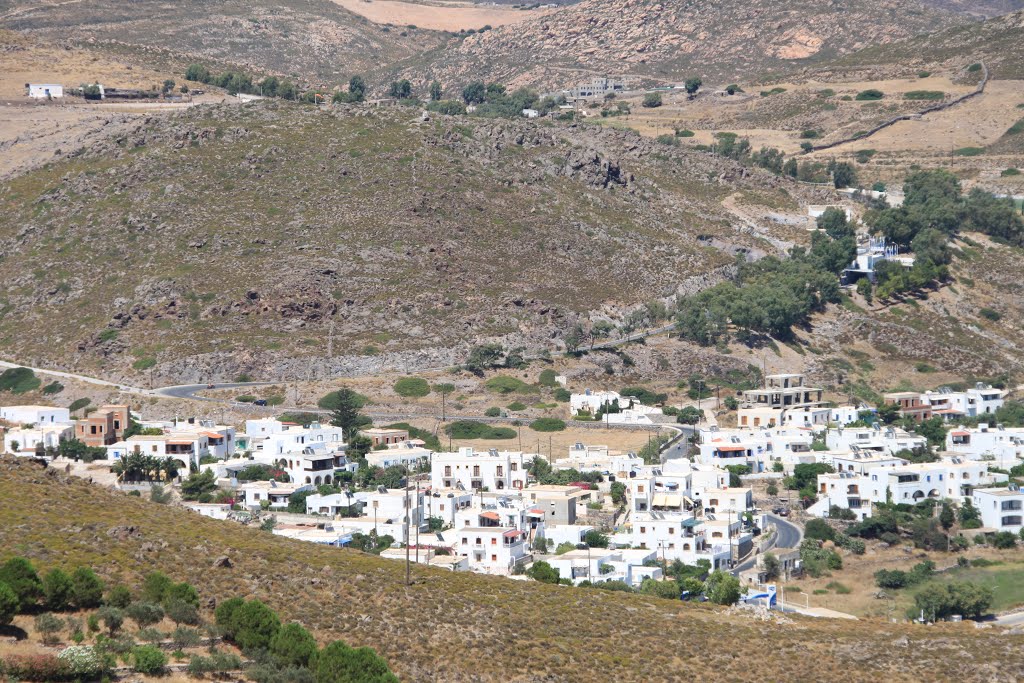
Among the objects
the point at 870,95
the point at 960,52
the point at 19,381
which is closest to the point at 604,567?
the point at 19,381

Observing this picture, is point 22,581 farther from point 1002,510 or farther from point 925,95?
point 925,95

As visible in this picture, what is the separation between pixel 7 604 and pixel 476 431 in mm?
49924

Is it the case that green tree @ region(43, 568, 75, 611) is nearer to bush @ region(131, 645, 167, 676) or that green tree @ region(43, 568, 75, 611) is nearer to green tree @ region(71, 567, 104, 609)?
green tree @ region(71, 567, 104, 609)

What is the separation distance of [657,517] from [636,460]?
37.3 ft

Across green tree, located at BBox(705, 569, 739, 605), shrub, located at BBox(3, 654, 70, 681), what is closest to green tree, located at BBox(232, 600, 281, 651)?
shrub, located at BBox(3, 654, 70, 681)

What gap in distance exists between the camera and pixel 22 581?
121ft

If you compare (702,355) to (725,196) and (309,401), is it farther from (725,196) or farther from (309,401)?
(725,196)

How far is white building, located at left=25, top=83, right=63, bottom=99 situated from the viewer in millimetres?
131125

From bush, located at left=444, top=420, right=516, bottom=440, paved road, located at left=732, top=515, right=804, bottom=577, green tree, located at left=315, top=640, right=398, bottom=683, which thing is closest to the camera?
green tree, located at left=315, top=640, right=398, bottom=683

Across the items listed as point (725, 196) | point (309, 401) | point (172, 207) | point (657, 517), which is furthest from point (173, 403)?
→ point (725, 196)

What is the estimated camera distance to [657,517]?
6562 cm

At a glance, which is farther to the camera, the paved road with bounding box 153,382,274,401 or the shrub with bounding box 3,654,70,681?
the paved road with bounding box 153,382,274,401

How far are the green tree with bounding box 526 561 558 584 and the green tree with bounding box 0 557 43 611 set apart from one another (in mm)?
19966

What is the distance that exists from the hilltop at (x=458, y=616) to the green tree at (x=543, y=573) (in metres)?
7.67
